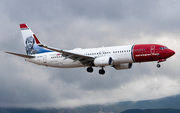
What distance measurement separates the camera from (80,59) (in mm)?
66500

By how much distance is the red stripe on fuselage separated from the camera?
203 ft

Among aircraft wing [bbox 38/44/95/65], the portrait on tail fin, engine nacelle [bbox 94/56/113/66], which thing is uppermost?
the portrait on tail fin

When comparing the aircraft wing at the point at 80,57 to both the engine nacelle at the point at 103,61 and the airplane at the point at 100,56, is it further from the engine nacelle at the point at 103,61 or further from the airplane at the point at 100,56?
the engine nacelle at the point at 103,61

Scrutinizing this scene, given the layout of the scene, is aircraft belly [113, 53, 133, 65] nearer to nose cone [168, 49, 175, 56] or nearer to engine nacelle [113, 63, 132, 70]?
engine nacelle [113, 63, 132, 70]

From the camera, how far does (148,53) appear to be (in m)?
62.0

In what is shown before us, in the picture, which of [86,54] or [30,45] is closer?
[86,54]

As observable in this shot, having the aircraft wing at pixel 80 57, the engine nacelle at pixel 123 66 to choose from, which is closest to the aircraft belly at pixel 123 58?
the aircraft wing at pixel 80 57

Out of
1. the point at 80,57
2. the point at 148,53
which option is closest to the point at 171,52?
the point at 148,53

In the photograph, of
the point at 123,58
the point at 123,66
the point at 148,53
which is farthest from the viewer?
the point at 123,66

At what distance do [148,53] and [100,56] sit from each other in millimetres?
10344

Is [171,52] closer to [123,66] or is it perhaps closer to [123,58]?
[123,58]

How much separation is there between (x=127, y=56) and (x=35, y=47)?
25.0 m

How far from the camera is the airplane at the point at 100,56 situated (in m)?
62.2

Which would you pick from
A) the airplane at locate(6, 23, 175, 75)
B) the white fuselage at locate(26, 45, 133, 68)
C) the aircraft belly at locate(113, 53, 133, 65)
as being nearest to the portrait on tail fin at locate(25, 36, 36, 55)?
the airplane at locate(6, 23, 175, 75)
